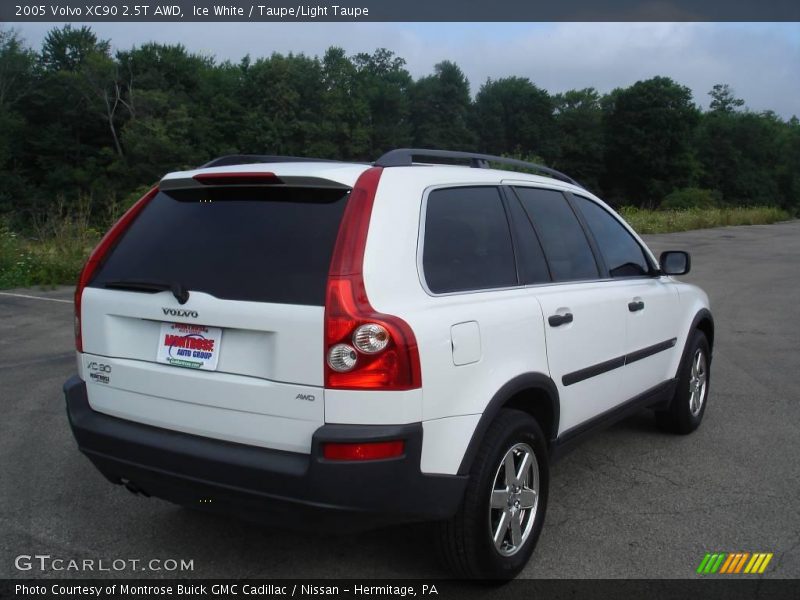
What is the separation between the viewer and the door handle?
366 centimetres

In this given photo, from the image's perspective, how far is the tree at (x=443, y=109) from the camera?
272ft

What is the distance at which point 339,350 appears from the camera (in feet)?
9.20

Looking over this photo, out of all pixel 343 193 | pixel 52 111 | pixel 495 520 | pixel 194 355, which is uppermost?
pixel 52 111

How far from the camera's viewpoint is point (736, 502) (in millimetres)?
4250

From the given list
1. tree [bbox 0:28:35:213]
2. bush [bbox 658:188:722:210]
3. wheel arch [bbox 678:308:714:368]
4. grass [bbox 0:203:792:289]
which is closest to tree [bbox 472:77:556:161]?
bush [bbox 658:188:722:210]

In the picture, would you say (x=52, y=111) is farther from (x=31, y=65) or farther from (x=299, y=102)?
(x=299, y=102)

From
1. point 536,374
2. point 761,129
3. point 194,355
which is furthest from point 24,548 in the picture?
point 761,129

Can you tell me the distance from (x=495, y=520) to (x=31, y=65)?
7167 centimetres

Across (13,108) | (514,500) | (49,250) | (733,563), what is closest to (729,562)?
(733,563)

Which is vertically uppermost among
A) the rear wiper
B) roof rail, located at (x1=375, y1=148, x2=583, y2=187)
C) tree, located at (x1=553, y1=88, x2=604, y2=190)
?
tree, located at (x1=553, y1=88, x2=604, y2=190)

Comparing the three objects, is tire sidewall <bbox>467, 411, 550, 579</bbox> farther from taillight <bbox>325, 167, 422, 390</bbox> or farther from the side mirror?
the side mirror

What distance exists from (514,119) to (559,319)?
295 ft

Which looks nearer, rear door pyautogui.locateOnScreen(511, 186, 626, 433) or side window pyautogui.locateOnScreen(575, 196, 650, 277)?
rear door pyautogui.locateOnScreen(511, 186, 626, 433)

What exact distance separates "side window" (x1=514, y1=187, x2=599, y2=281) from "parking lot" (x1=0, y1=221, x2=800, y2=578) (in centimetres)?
127
